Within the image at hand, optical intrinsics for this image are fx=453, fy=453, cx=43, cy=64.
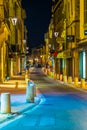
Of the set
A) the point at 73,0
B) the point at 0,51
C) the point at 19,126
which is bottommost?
the point at 19,126

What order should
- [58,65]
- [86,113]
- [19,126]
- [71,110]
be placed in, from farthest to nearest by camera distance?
[58,65], [71,110], [86,113], [19,126]

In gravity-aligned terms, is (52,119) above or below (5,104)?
below

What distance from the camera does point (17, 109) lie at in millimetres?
19672

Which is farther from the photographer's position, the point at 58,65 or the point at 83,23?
the point at 58,65

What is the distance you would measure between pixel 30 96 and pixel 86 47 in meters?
28.7

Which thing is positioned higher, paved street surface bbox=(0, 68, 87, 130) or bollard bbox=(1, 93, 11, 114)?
bollard bbox=(1, 93, 11, 114)

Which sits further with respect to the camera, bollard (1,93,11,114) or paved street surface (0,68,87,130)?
bollard (1,93,11,114)

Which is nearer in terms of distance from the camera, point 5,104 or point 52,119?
point 52,119

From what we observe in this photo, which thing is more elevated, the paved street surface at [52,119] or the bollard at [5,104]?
the bollard at [5,104]

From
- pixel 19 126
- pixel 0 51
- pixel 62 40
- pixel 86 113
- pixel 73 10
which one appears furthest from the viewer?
pixel 62 40

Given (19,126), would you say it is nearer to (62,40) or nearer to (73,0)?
(73,0)

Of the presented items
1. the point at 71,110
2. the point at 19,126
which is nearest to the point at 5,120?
the point at 19,126

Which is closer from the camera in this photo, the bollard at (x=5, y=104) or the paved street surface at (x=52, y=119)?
the paved street surface at (x=52, y=119)

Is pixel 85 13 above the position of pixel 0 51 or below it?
above
